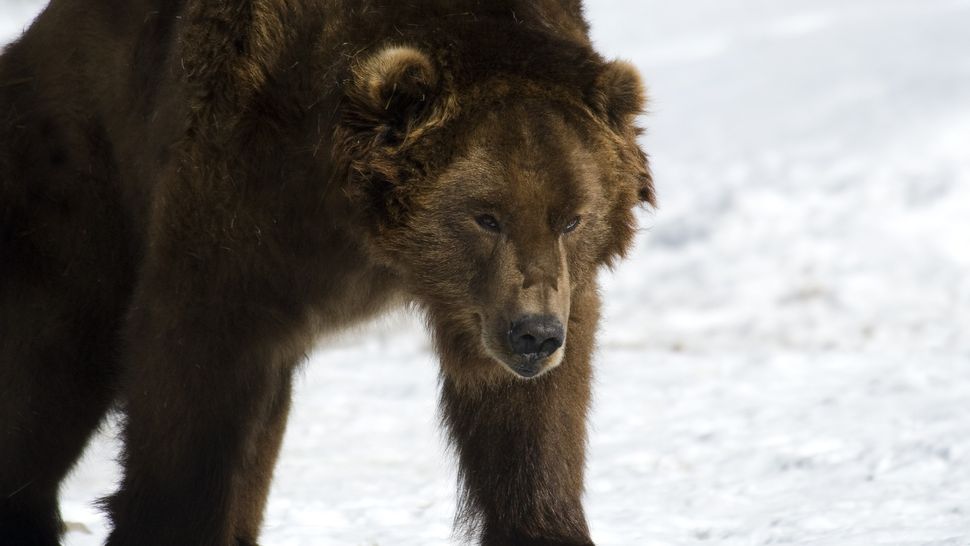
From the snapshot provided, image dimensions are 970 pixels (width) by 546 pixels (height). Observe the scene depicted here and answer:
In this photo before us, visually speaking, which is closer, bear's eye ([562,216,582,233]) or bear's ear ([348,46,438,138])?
bear's ear ([348,46,438,138])

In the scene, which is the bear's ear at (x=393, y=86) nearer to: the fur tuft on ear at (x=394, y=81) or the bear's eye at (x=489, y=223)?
the fur tuft on ear at (x=394, y=81)

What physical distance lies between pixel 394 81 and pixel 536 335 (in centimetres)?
89

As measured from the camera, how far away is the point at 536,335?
14.3 feet

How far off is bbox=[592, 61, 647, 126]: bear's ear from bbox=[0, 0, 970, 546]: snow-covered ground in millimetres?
750

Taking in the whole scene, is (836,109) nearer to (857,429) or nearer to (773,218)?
(773,218)

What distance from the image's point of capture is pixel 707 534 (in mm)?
6062

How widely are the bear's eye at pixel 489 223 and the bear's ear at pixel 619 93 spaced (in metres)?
0.56

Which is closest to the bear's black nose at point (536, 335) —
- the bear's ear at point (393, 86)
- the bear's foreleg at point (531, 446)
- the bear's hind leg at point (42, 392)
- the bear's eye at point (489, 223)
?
the bear's eye at point (489, 223)

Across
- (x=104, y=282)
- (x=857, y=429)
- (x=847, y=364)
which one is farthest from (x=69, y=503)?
(x=847, y=364)

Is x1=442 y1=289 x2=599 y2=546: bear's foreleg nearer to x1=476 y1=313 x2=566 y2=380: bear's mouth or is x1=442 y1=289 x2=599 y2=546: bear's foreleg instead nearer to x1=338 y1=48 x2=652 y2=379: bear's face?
x1=338 y1=48 x2=652 y2=379: bear's face

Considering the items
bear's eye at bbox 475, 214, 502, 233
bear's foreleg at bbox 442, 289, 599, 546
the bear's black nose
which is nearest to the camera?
the bear's black nose

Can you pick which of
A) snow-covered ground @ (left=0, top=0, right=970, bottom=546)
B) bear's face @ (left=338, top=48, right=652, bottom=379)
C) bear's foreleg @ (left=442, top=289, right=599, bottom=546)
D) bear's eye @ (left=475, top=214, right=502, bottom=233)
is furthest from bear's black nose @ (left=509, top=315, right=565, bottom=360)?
snow-covered ground @ (left=0, top=0, right=970, bottom=546)

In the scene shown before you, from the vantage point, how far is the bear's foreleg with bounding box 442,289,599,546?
16.1ft

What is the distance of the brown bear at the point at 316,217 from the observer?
4539 mm
